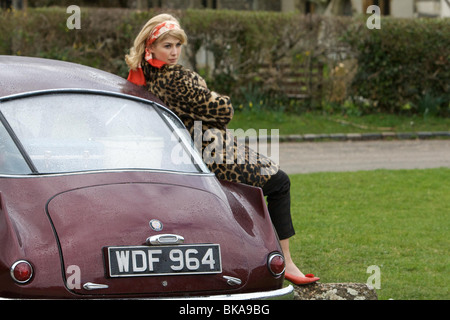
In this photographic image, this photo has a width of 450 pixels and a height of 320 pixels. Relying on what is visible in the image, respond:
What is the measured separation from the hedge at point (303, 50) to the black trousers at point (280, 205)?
1193cm

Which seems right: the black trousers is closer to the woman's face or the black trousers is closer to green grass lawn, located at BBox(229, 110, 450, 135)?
the woman's face

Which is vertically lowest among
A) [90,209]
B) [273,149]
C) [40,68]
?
[273,149]

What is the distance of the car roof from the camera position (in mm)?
4645

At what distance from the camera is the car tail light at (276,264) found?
4.36 meters

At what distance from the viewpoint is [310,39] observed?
17.8 meters

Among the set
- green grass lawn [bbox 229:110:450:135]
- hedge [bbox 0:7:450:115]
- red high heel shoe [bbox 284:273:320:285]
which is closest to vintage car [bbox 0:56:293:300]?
red high heel shoe [bbox 284:273:320:285]

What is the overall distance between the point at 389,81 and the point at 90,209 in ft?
47.3

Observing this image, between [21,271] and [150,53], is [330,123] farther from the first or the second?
[21,271]

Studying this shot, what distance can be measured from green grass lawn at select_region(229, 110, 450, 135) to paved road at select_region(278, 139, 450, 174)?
836 millimetres

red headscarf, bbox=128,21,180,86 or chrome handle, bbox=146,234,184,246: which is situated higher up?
red headscarf, bbox=128,21,180,86
